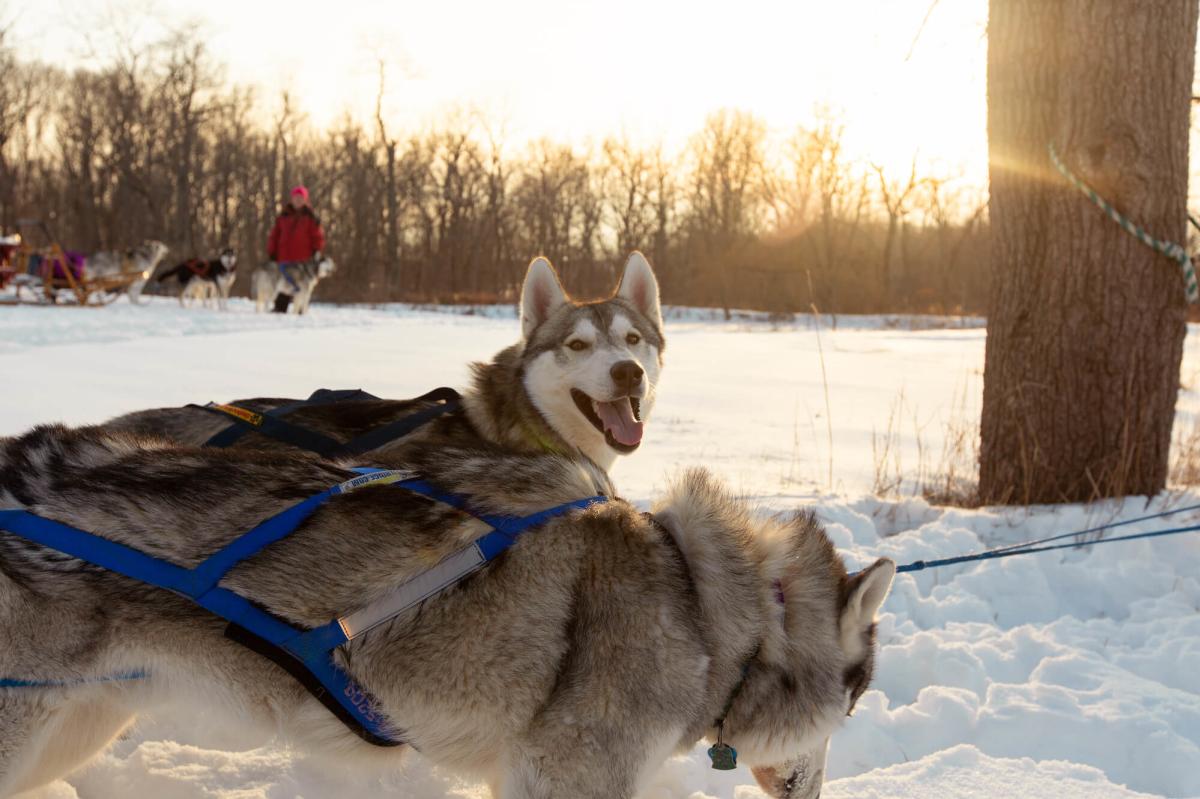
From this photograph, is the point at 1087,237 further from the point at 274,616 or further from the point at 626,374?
the point at 274,616

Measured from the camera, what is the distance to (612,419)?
445 cm

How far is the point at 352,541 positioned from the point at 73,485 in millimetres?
646

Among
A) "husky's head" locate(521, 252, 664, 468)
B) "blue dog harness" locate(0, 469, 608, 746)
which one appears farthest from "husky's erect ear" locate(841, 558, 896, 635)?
"husky's head" locate(521, 252, 664, 468)

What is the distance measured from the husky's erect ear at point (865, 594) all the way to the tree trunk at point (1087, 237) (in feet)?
11.3

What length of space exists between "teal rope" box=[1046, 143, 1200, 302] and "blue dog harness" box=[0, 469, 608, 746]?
4.42 meters

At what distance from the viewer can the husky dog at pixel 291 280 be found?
22547mm

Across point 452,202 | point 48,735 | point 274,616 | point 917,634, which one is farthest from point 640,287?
point 452,202

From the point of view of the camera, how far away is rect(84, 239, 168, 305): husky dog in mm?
23500

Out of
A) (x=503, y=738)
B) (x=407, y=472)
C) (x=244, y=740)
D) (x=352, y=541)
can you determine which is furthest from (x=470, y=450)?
(x=244, y=740)

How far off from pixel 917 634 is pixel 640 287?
8.46 feet

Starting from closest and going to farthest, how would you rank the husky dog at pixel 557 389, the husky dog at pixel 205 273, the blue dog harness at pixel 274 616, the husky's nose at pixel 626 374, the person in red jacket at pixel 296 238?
the blue dog harness at pixel 274 616, the husky dog at pixel 557 389, the husky's nose at pixel 626 374, the person in red jacket at pixel 296 238, the husky dog at pixel 205 273

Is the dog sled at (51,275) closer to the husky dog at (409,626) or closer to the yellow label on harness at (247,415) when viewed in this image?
A: the yellow label on harness at (247,415)

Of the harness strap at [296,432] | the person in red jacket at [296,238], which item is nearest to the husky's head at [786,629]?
the harness strap at [296,432]

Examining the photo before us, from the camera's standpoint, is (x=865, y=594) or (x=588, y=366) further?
(x=588, y=366)
